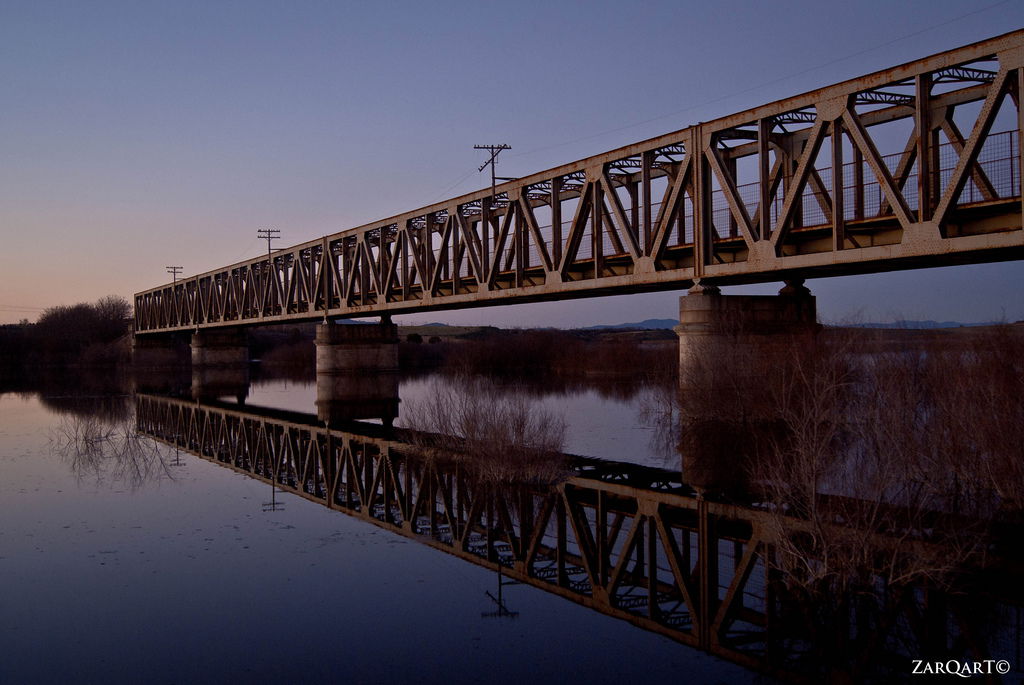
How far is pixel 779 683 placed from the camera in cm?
796

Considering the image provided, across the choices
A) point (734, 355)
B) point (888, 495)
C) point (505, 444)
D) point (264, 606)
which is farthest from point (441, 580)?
Result: point (734, 355)

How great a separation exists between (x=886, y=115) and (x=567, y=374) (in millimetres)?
41170

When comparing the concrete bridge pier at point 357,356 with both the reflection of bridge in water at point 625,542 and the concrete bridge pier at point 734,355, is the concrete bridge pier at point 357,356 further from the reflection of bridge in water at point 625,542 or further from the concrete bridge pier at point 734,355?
the reflection of bridge in water at point 625,542

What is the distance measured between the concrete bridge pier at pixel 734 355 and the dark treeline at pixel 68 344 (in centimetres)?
9753

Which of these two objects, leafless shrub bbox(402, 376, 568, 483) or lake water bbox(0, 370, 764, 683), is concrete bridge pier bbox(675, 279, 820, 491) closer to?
leafless shrub bbox(402, 376, 568, 483)

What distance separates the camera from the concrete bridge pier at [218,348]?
296 ft

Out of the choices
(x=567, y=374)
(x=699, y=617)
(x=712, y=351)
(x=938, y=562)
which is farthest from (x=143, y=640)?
(x=567, y=374)

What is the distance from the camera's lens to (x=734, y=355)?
85.0 feet

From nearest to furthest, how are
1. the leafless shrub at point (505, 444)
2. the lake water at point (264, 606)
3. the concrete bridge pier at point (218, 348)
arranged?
the lake water at point (264, 606) < the leafless shrub at point (505, 444) < the concrete bridge pier at point (218, 348)

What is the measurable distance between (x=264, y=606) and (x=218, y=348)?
84538 millimetres

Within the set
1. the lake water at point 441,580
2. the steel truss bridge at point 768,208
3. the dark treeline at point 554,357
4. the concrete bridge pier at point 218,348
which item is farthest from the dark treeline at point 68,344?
the lake water at point 441,580

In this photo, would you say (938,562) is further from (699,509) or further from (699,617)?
(699,509)

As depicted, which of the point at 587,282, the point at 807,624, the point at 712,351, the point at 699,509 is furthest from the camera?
the point at 587,282

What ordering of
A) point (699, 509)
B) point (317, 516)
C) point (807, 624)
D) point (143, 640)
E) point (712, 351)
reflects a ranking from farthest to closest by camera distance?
point (712, 351)
point (317, 516)
point (699, 509)
point (143, 640)
point (807, 624)
